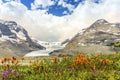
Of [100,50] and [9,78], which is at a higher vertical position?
[100,50]

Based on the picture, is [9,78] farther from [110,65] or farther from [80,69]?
[110,65]

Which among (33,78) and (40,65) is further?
(40,65)

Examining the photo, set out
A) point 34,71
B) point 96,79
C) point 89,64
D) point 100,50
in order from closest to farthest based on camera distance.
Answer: point 96,79
point 34,71
point 89,64
point 100,50

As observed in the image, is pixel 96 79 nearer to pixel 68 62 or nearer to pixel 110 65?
pixel 110 65

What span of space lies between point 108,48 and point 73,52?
12.5 feet

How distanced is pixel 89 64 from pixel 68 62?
3.39 m

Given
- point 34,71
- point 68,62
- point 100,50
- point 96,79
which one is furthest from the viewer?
point 100,50

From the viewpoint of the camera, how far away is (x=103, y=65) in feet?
73.4

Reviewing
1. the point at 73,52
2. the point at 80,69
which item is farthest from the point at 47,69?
the point at 73,52

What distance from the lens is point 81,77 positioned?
1717cm

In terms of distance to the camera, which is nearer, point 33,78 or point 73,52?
point 33,78

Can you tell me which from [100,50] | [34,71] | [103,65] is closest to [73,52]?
[100,50]

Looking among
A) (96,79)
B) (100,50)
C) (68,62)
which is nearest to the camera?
(96,79)

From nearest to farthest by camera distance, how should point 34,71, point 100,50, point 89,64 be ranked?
point 34,71 < point 89,64 < point 100,50
